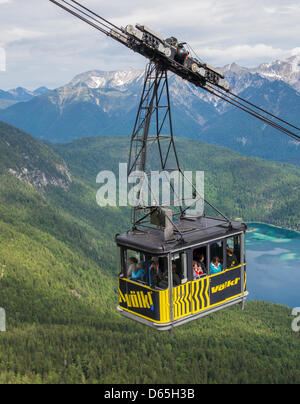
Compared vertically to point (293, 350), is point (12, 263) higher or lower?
higher

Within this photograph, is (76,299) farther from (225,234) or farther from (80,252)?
(225,234)

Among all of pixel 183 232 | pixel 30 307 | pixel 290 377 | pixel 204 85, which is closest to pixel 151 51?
pixel 204 85

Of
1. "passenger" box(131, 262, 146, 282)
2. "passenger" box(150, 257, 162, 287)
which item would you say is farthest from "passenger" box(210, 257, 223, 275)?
"passenger" box(131, 262, 146, 282)

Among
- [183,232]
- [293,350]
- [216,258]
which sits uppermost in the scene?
[183,232]

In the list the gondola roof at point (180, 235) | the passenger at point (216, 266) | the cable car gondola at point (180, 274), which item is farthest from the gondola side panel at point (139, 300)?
the passenger at point (216, 266)

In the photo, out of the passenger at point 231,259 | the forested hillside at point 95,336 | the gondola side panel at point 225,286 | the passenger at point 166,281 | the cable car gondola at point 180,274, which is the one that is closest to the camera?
the cable car gondola at point 180,274

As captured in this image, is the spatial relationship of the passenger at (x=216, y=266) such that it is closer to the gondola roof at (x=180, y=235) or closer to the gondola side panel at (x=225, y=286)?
the gondola side panel at (x=225, y=286)

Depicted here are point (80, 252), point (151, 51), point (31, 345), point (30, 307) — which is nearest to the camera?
point (151, 51)

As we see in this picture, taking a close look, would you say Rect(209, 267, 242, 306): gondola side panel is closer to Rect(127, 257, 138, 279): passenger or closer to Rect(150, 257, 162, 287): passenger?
Rect(150, 257, 162, 287): passenger
